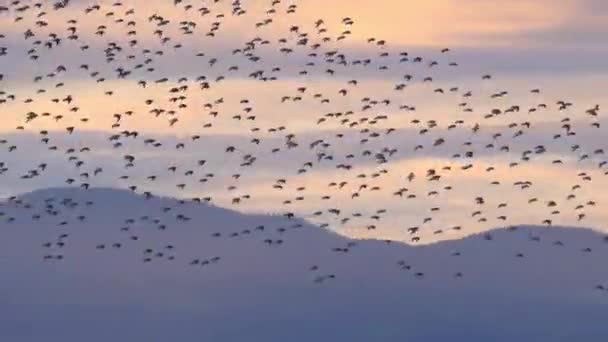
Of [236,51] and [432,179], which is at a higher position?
[236,51]

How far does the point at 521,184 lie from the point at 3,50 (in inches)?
1306

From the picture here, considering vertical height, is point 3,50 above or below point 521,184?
above

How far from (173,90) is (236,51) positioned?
413 centimetres

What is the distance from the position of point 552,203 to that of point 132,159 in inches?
970

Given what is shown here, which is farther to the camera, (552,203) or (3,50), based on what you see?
(552,203)

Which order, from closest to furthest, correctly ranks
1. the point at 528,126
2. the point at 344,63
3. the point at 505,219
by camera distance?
the point at 344,63 → the point at 528,126 → the point at 505,219

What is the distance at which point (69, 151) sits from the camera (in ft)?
586

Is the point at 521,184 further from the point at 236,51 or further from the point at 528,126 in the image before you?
the point at 236,51

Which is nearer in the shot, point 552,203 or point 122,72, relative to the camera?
point 122,72

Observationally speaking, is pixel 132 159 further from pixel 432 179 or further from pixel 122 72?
pixel 432 179

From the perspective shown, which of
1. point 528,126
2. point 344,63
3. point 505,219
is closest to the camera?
point 344,63

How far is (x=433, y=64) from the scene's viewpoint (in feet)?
547

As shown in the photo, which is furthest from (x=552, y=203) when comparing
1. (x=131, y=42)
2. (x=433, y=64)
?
(x=131, y=42)

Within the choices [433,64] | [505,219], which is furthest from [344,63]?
[505,219]
